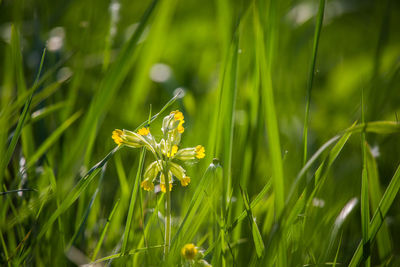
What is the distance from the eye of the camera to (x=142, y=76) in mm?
2064

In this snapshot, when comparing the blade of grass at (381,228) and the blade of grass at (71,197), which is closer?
the blade of grass at (71,197)

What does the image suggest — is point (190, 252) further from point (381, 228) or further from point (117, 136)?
point (381, 228)

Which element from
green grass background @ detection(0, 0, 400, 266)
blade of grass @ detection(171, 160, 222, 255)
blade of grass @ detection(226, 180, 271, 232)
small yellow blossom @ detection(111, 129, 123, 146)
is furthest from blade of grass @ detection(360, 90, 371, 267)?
small yellow blossom @ detection(111, 129, 123, 146)

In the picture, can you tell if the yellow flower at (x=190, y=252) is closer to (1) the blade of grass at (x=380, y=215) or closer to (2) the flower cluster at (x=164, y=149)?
(2) the flower cluster at (x=164, y=149)

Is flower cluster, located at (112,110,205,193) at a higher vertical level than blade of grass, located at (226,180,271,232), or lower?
higher

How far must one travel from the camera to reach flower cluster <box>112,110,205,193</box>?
110 centimetres

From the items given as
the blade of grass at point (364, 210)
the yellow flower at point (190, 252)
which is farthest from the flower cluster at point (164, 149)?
the blade of grass at point (364, 210)

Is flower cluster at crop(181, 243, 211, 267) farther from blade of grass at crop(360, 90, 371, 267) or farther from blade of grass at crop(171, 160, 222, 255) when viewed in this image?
blade of grass at crop(360, 90, 371, 267)

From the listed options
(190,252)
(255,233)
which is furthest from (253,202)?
(190,252)

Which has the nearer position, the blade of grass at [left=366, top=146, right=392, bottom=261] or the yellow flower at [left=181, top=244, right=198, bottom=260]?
the yellow flower at [left=181, top=244, right=198, bottom=260]

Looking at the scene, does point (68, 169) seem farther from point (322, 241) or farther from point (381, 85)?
point (381, 85)

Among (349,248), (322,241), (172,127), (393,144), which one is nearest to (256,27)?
(172,127)

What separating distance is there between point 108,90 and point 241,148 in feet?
1.64

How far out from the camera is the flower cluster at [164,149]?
1.10 m
